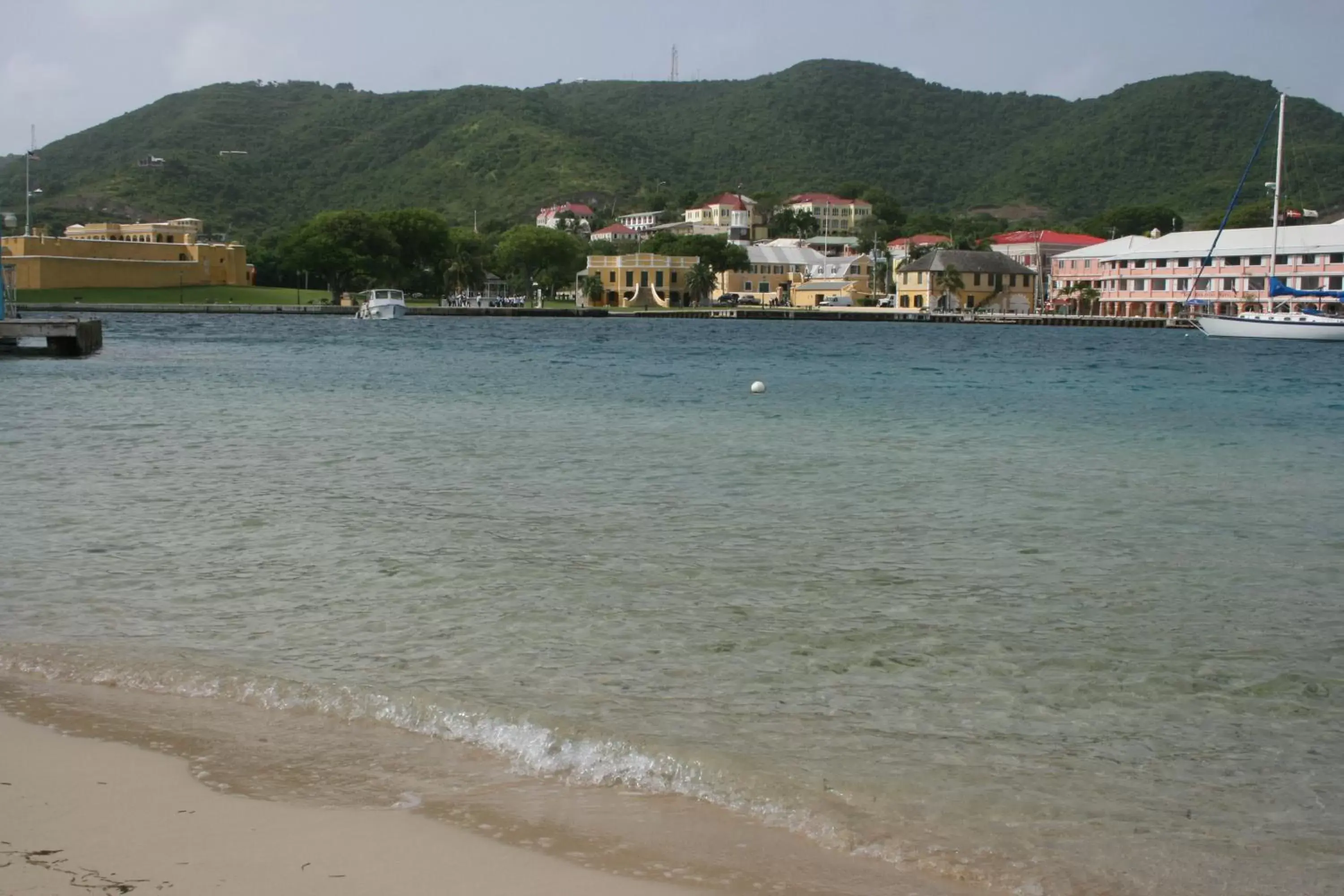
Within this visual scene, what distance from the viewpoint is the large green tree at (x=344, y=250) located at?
4552 inches

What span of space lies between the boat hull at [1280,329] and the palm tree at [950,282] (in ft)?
148

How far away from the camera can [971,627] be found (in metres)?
8.27

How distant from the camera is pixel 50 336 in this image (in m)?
42.9

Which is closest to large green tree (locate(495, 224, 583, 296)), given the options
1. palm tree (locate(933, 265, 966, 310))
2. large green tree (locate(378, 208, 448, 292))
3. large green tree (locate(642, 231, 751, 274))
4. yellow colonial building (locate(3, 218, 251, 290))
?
large green tree (locate(378, 208, 448, 292))

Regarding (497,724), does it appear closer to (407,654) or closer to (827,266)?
(407,654)

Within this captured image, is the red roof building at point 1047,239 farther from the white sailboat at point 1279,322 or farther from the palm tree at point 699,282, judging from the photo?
the white sailboat at point 1279,322

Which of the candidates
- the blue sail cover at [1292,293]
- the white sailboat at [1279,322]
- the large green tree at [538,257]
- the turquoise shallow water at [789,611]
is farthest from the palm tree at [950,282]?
the turquoise shallow water at [789,611]

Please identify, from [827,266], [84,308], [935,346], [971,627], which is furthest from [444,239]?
[971,627]

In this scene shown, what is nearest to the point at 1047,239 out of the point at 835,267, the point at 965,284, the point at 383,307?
the point at 835,267

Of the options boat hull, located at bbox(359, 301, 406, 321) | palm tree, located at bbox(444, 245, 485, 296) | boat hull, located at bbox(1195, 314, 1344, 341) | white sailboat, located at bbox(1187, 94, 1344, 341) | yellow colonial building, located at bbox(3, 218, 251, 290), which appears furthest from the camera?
palm tree, located at bbox(444, 245, 485, 296)

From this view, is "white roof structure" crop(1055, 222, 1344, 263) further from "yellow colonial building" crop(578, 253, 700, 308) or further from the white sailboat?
A: "yellow colonial building" crop(578, 253, 700, 308)

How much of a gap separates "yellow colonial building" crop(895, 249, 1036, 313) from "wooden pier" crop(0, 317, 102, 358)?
88.6 m

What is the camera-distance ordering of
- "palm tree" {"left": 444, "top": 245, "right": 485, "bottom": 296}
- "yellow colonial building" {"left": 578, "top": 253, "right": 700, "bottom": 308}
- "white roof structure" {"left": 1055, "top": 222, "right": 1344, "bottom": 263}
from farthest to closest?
1. "yellow colonial building" {"left": 578, "top": 253, "right": 700, "bottom": 308}
2. "palm tree" {"left": 444, "top": 245, "right": 485, "bottom": 296}
3. "white roof structure" {"left": 1055, "top": 222, "right": 1344, "bottom": 263}

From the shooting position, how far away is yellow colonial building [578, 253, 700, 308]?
423 feet
